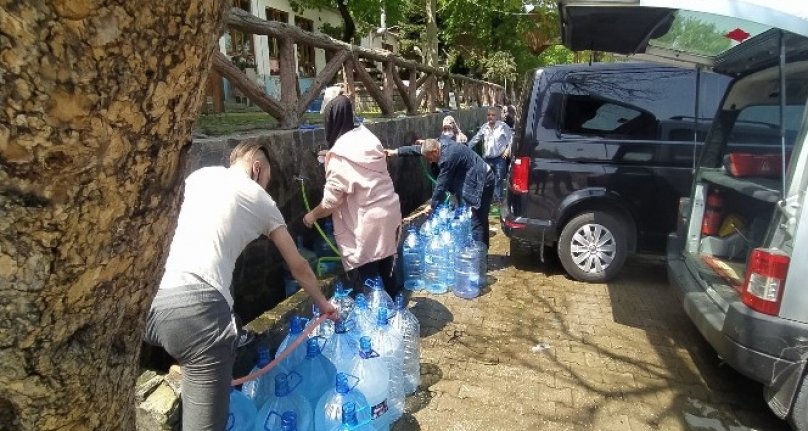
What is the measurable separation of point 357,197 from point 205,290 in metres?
1.60

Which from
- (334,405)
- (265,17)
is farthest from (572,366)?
(265,17)

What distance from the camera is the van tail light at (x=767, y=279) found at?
254 cm

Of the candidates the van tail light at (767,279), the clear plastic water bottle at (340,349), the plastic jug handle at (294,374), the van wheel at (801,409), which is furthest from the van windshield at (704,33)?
the plastic jug handle at (294,374)

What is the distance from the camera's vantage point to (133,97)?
0.66m

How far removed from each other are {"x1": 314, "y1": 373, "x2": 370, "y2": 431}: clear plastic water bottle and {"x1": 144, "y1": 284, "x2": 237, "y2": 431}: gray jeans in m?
0.55

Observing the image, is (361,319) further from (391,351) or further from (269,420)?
(269,420)

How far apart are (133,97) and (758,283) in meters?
3.04

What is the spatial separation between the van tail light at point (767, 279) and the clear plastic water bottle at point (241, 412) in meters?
2.72

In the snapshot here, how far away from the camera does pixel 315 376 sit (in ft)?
8.59

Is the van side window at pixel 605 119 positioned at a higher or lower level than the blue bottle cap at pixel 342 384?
higher

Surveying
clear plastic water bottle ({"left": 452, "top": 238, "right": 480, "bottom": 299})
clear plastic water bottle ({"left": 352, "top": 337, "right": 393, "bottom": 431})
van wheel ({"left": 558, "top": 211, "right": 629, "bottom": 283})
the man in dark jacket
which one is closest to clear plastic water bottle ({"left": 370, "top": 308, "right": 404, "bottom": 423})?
clear plastic water bottle ({"left": 352, "top": 337, "right": 393, "bottom": 431})

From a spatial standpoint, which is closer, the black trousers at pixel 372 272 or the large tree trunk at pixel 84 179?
the large tree trunk at pixel 84 179

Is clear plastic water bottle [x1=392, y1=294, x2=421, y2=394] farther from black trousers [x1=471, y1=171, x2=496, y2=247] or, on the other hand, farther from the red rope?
black trousers [x1=471, y1=171, x2=496, y2=247]

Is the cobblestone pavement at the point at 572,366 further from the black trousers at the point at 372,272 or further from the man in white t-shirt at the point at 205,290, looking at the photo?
the man in white t-shirt at the point at 205,290
